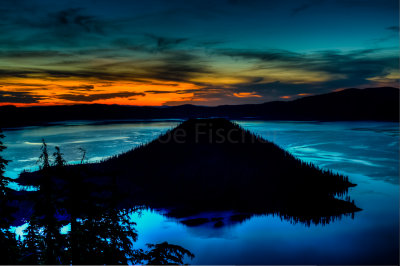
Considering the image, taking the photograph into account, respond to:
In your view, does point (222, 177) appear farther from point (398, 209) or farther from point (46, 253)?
point (46, 253)

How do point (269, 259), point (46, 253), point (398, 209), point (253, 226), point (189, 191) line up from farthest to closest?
point (189, 191) < point (398, 209) < point (253, 226) < point (269, 259) < point (46, 253)

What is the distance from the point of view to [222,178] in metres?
44.6

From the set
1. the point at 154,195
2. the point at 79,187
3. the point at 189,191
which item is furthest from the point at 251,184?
the point at 79,187

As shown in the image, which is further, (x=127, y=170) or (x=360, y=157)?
(x=360, y=157)

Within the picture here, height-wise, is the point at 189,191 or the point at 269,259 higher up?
the point at 189,191

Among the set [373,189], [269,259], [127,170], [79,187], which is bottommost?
[269,259]

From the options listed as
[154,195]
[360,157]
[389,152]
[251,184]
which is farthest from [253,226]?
[389,152]

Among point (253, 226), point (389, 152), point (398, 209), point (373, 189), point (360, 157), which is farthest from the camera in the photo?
point (389, 152)

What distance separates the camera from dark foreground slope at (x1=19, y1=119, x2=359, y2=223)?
120ft

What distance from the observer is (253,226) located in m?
32.2

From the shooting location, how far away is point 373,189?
4872 centimetres

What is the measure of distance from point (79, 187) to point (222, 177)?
3639cm

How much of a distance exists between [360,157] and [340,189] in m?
46.6

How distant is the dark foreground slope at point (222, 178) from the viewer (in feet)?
120
